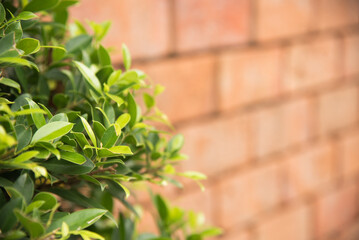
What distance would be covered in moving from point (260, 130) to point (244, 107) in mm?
142

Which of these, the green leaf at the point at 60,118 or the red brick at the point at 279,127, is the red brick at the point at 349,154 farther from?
the green leaf at the point at 60,118

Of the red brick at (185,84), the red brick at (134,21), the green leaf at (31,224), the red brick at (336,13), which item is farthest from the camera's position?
the red brick at (336,13)

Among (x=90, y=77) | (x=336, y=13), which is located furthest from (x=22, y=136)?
(x=336, y=13)

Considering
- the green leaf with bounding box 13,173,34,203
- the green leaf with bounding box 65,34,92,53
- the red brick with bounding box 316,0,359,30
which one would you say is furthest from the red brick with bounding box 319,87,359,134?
the green leaf with bounding box 13,173,34,203

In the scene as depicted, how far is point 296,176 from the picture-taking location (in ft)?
6.90

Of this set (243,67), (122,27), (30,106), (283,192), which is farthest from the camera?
(283,192)

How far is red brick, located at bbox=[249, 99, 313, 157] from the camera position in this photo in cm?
187

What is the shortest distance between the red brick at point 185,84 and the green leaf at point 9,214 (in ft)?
3.30

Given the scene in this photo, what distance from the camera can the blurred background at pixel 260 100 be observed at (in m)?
1.50

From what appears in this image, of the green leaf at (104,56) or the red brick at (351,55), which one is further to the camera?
the red brick at (351,55)

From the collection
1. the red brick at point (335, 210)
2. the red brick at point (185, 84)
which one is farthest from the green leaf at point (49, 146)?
A: the red brick at point (335, 210)

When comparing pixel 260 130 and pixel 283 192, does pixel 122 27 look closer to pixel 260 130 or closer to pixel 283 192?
pixel 260 130

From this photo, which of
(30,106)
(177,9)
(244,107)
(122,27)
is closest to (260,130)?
(244,107)

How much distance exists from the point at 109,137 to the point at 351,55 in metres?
2.08
